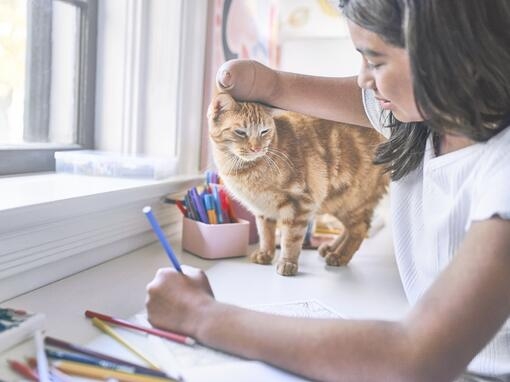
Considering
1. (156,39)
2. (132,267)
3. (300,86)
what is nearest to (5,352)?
(132,267)

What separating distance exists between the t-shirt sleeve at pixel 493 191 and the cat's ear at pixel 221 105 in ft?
1.36

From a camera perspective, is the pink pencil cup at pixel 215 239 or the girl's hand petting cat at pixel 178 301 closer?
the girl's hand petting cat at pixel 178 301

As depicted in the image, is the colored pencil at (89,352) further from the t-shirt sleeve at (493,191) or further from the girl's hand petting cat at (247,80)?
the girl's hand petting cat at (247,80)

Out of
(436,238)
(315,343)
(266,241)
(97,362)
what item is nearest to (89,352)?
(97,362)

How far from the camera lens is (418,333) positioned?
418 mm

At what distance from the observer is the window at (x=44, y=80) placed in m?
0.92

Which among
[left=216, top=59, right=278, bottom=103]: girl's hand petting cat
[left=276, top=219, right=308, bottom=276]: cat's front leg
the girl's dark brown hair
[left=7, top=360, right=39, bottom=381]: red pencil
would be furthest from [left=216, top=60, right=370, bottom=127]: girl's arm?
[left=7, top=360, right=39, bottom=381]: red pencil

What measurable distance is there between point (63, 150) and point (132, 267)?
A: 0.36 metres

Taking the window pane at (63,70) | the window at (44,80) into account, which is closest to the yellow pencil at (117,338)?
the window at (44,80)

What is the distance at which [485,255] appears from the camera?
1.39 feet

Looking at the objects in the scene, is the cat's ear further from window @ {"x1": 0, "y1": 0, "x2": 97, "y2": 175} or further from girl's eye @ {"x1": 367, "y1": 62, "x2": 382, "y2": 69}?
window @ {"x1": 0, "y1": 0, "x2": 97, "y2": 175}

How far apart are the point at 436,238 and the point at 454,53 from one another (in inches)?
8.1

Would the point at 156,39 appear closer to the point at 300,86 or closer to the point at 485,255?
the point at 300,86

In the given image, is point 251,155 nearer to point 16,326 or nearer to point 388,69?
point 388,69
